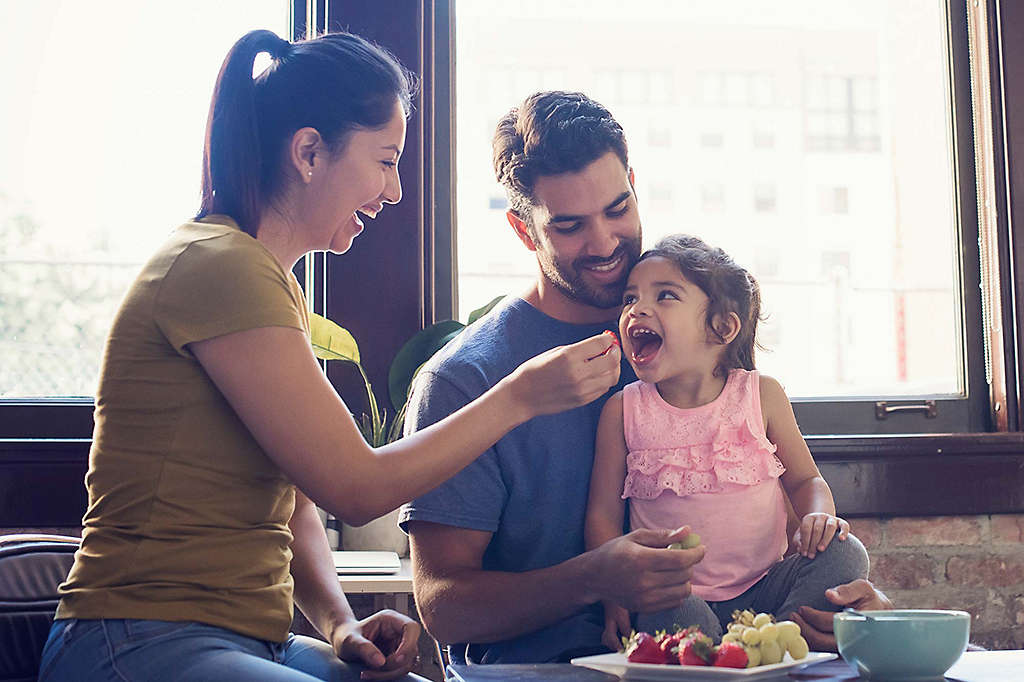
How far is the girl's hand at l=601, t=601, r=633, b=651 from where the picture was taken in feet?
4.76

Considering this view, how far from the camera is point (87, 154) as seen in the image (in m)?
2.50

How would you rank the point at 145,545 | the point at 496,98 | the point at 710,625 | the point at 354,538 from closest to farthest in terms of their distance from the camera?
the point at 145,545
the point at 710,625
the point at 354,538
the point at 496,98

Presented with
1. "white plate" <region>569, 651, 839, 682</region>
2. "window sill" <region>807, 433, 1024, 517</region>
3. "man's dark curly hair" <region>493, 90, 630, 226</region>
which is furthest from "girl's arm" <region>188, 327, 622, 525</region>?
"window sill" <region>807, 433, 1024, 517</region>

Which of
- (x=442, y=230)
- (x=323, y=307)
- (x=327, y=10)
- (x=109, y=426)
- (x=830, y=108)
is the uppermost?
(x=327, y=10)

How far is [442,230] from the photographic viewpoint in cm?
258

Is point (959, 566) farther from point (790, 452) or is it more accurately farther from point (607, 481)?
point (607, 481)

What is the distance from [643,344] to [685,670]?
0.76m

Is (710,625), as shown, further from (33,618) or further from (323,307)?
(323,307)

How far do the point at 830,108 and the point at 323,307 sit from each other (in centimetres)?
138

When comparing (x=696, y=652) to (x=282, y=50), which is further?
(x=282, y=50)

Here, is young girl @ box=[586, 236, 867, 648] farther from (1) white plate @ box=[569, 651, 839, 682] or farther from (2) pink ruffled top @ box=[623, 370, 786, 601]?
(1) white plate @ box=[569, 651, 839, 682]

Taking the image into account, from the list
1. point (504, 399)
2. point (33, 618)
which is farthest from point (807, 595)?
point (33, 618)

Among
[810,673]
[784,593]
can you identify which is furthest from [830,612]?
[810,673]

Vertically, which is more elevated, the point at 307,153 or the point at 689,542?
the point at 307,153
